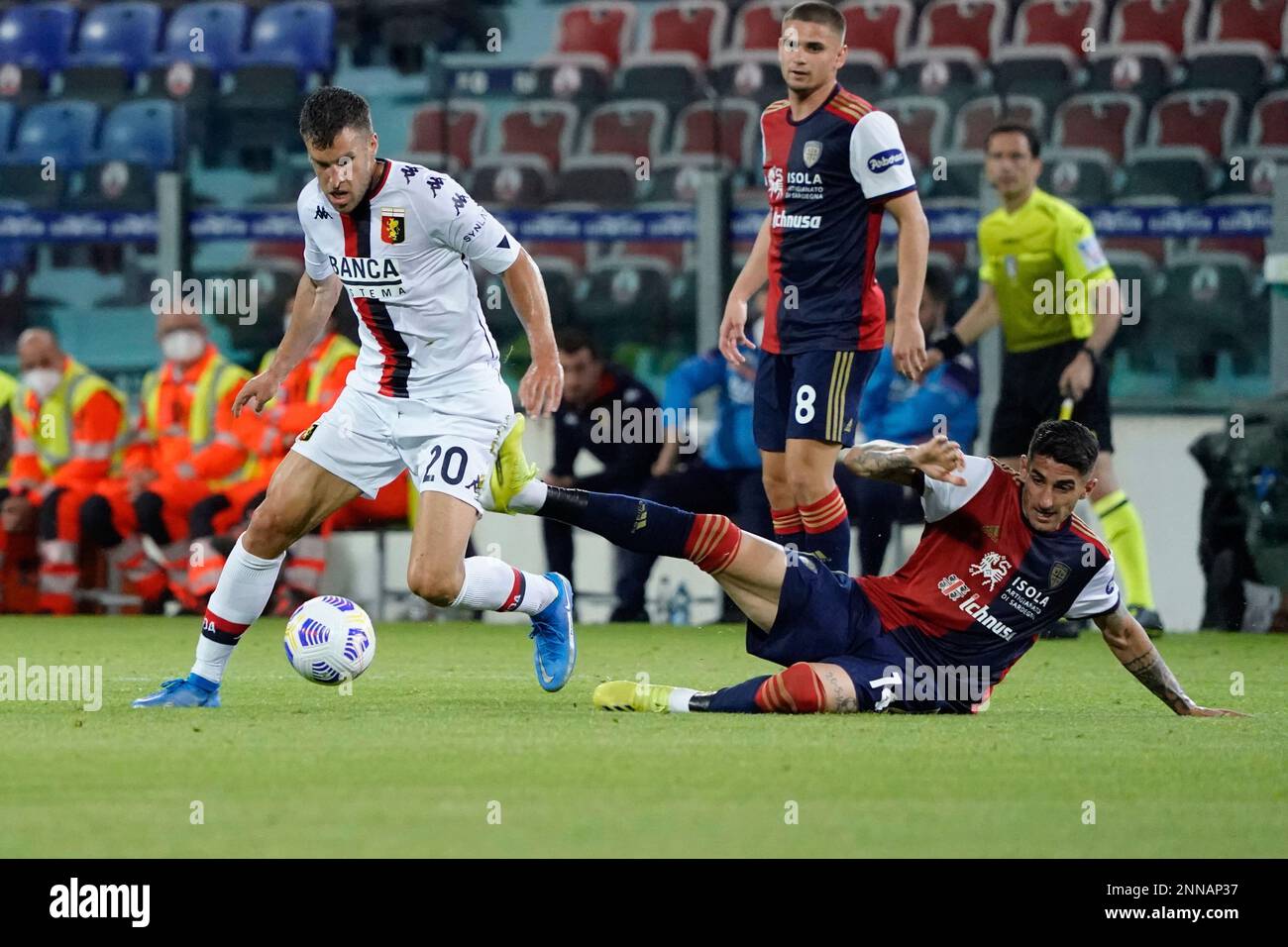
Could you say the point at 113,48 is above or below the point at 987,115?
above

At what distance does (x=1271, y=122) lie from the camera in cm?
1353

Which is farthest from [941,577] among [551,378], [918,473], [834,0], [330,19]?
[330,19]

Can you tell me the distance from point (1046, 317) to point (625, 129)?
16.9ft

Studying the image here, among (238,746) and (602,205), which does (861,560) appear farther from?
(238,746)

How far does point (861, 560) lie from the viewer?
10.8 meters

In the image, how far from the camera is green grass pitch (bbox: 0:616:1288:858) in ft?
13.8

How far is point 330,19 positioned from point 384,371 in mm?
10536

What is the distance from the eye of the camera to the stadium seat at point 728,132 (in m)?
12.9

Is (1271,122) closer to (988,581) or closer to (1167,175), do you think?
(1167,175)

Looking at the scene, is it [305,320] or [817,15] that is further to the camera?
[817,15]

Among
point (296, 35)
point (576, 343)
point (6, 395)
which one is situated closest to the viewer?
point (576, 343)

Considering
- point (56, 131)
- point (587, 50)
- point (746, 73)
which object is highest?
point (587, 50)

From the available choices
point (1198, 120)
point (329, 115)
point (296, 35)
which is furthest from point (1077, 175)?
point (329, 115)

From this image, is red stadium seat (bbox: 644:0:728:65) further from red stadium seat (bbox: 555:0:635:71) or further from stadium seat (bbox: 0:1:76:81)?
stadium seat (bbox: 0:1:76:81)
